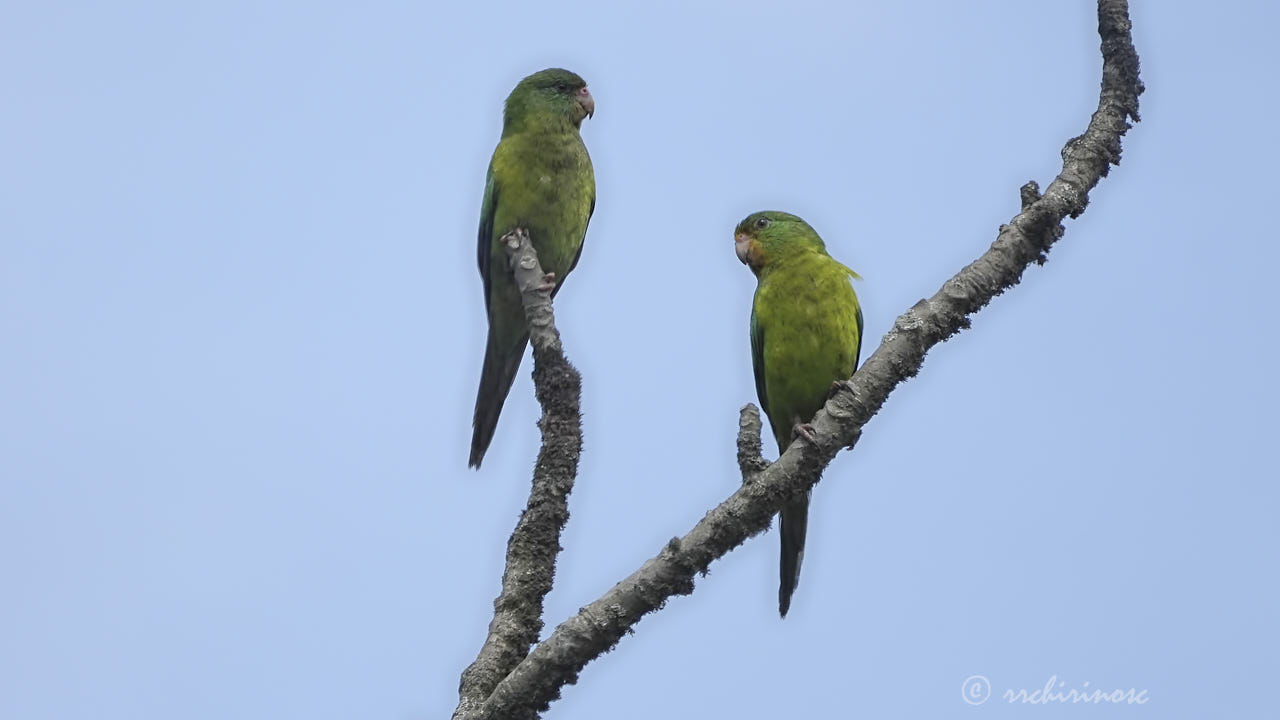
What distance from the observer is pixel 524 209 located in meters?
9.09

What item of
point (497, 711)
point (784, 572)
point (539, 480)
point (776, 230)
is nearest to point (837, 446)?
point (539, 480)

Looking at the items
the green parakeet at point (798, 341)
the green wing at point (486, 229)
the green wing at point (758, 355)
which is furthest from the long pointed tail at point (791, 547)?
the green wing at point (486, 229)

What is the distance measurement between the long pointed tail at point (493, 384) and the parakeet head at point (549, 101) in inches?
68.6

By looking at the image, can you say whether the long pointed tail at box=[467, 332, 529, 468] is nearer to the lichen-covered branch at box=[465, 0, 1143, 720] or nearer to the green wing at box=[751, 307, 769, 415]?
the green wing at box=[751, 307, 769, 415]

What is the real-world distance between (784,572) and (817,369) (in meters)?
1.27

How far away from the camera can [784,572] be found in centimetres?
734

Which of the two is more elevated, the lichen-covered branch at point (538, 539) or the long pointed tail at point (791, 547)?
the long pointed tail at point (791, 547)

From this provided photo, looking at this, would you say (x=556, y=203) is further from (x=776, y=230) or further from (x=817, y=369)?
(x=817, y=369)

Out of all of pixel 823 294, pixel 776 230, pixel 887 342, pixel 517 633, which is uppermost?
pixel 776 230

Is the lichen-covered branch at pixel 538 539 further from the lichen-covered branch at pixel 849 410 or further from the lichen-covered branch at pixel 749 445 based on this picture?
the lichen-covered branch at pixel 749 445

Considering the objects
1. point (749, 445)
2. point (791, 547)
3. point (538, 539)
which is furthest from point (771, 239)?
point (538, 539)

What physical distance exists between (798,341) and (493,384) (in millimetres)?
→ 2844

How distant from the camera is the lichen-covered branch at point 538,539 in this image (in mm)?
4492

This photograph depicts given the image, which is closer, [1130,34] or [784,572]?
[1130,34]
